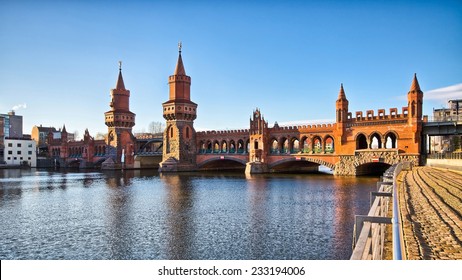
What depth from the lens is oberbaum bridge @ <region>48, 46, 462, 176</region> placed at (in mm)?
41812

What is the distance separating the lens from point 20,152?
88.6 m

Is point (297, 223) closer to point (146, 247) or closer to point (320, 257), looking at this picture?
point (320, 257)

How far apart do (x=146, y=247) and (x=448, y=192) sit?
13068mm

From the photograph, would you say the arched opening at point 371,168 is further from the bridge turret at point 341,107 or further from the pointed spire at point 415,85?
the pointed spire at point 415,85

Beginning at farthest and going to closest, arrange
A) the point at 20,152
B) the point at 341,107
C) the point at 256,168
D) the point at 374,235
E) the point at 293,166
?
1. the point at 20,152
2. the point at 293,166
3. the point at 256,168
4. the point at 341,107
5. the point at 374,235

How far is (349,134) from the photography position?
47.3 meters

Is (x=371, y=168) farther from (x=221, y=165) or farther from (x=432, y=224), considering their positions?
(x=432, y=224)

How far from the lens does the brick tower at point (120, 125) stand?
7581cm

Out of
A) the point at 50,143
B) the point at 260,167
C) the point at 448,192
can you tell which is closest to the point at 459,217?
the point at 448,192

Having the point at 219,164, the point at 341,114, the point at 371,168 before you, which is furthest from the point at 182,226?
the point at 219,164

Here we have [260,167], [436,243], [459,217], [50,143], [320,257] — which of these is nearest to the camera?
[436,243]

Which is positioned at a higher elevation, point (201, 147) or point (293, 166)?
point (201, 147)

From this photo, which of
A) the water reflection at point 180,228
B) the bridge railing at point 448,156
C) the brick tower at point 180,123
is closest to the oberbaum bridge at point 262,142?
the brick tower at point 180,123

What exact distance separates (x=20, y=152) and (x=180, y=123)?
162 feet
